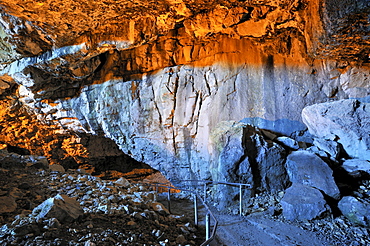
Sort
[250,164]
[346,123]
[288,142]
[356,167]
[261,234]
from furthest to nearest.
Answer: [288,142], [250,164], [346,123], [356,167], [261,234]

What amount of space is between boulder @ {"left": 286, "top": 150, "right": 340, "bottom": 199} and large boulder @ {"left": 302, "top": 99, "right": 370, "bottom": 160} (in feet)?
4.35

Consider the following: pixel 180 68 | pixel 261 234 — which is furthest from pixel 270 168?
pixel 180 68

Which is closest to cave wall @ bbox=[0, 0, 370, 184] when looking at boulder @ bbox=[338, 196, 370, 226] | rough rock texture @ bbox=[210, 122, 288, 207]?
rough rock texture @ bbox=[210, 122, 288, 207]

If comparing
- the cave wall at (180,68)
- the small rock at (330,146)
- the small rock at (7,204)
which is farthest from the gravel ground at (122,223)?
the cave wall at (180,68)

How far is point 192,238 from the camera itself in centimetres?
473

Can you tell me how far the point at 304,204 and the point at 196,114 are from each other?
5.41 meters

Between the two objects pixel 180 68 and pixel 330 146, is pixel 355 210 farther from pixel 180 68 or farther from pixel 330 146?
pixel 180 68

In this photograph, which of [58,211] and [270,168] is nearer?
[58,211]

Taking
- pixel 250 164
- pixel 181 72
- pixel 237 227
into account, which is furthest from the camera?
pixel 181 72

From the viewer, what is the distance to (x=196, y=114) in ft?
32.6

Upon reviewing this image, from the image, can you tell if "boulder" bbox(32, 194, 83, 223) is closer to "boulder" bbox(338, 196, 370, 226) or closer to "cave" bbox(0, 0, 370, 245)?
"cave" bbox(0, 0, 370, 245)

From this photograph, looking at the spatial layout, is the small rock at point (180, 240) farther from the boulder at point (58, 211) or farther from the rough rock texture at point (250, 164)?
the rough rock texture at point (250, 164)

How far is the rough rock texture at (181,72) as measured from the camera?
6766 mm

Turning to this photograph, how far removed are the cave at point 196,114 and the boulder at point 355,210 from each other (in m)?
0.02
